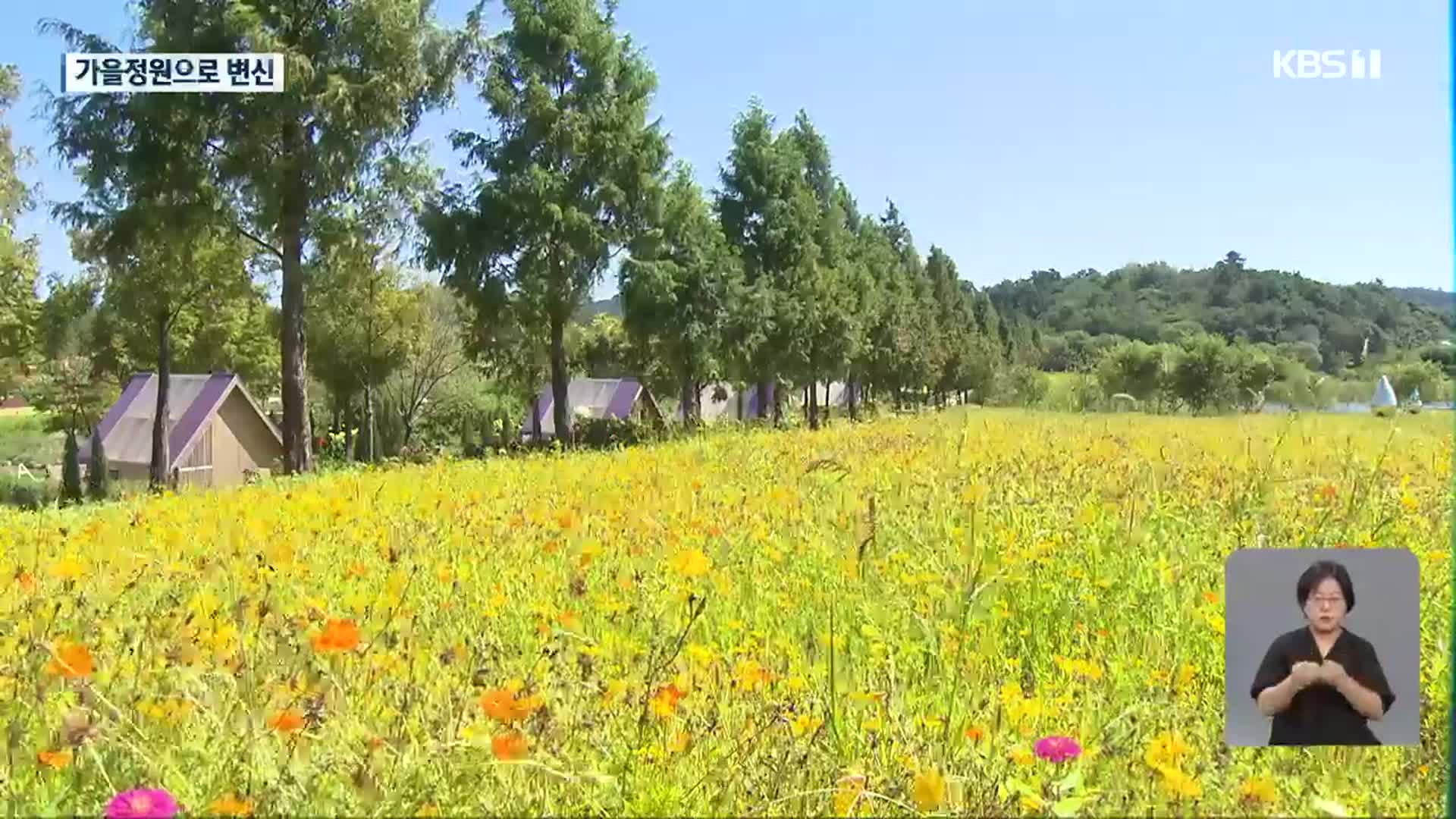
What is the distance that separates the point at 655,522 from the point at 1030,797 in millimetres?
2871

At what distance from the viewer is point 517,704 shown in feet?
6.32

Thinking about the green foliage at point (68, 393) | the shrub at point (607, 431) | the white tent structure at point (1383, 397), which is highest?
the green foliage at point (68, 393)

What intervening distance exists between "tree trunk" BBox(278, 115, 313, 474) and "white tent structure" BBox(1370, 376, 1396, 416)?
28.0 ft

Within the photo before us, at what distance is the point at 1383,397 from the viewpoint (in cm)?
290

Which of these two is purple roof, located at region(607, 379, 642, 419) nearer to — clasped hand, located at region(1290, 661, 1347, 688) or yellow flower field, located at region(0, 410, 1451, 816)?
yellow flower field, located at region(0, 410, 1451, 816)

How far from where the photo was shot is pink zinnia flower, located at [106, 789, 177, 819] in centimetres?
148

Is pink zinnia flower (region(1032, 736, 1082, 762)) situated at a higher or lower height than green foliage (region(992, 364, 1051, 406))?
lower

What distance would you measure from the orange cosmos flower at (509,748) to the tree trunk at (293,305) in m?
8.32

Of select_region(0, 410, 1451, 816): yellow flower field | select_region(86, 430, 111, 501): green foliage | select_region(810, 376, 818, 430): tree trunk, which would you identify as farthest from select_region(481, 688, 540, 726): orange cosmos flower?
select_region(86, 430, 111, 501): green foliage

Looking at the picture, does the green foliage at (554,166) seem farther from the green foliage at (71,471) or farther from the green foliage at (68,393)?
the green foliage at (68,393)

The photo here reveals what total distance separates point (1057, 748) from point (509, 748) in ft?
3.24

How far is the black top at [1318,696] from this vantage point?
6.66ft

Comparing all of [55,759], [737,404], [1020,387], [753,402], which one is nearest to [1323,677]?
[55,759]

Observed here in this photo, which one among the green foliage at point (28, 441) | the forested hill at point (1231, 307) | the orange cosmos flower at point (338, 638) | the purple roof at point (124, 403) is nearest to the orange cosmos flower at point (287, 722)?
the orange cosmos flower at point (338, 638)
